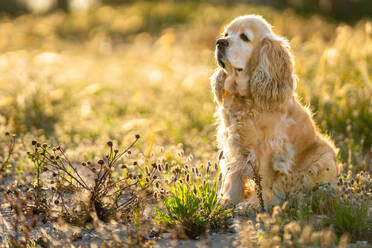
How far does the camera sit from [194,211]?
134 inches

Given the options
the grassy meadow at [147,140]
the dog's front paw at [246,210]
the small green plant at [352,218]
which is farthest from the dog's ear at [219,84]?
the small green plant at [352,218]

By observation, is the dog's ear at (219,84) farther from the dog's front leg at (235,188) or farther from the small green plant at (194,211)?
the small green plant at (194,211)

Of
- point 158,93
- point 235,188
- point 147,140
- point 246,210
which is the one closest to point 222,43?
point 235,188

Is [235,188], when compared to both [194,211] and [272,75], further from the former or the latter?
[272,75]

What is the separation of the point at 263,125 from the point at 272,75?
0.46m

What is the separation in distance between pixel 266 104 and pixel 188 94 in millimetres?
4468

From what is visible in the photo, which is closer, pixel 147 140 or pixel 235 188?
pixel 235 188

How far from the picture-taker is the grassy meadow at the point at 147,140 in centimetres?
332

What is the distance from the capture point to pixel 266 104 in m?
3.97

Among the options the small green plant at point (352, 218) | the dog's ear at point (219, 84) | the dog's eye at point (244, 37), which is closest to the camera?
the small green plant at point (352, 218)

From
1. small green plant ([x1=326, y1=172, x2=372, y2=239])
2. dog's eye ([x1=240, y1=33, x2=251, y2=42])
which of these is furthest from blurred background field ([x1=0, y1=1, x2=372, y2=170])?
small green plant ([x1=326, y1=172, x2=372, y2=239])

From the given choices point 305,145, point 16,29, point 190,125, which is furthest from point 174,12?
point 305,145

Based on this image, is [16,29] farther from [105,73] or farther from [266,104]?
[266,104]

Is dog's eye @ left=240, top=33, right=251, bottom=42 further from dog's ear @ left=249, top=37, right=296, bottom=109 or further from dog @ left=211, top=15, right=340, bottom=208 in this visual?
dog's ear @ left=249, top=37, right=296, bottom=109
